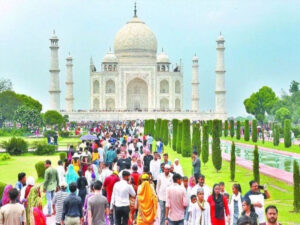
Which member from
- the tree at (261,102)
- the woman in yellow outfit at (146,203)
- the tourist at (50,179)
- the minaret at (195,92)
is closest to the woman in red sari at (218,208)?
the woman in yellow outfit at (146,203)

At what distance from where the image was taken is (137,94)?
43906 mm

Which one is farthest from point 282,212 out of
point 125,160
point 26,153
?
point 26,153

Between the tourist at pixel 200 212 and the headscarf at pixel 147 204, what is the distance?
0.45 metres

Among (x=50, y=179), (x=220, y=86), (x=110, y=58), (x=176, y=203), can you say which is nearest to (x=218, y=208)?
(x=176, y=203)

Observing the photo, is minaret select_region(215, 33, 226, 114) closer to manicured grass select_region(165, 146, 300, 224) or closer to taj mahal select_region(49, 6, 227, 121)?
taj mahal select_region(49, 6, 227, 121)

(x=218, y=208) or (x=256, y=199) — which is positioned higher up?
(x=256, y=199)

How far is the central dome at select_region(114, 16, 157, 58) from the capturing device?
142 feet

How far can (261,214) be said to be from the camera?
484 cm

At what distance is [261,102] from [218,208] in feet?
126

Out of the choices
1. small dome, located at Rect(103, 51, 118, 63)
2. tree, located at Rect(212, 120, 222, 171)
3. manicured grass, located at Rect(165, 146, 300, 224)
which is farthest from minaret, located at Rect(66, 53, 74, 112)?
tree, located at Rect(212, 120, 222, 171)

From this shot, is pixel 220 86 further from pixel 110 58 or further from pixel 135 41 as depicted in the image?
pixel 110 58

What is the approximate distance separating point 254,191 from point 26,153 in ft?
44.0

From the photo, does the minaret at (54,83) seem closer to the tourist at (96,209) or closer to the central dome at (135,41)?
the central dome at (135,41)

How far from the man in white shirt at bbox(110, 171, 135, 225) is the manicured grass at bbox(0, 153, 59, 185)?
5201mm
